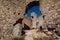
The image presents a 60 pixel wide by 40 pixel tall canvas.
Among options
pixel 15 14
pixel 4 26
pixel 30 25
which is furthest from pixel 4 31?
pixel 30 25

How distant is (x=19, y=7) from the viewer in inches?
403

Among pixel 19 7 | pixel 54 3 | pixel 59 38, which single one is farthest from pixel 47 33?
pixel 19 7

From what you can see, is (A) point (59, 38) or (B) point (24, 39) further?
(B) point (24, 39)

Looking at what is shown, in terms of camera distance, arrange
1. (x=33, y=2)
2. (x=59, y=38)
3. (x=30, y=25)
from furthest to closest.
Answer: (x=30, y=25) < (x=33, y=2) < (x=59, y=38)

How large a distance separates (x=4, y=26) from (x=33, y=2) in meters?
2.11

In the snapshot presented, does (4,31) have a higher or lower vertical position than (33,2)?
lower

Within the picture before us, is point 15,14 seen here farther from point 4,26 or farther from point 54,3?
point 54,3


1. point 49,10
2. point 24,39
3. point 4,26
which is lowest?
point 24,39

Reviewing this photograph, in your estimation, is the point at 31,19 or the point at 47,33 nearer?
the point at 47,33

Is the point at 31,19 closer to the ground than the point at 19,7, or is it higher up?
closer to the ground

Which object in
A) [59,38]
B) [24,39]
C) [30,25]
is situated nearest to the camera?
[59,38]

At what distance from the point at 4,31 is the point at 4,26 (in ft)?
0.84

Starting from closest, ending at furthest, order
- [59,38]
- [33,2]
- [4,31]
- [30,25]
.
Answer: [59,38], [4,31], [33,2], [30,25]

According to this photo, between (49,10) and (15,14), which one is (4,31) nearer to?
(15,14)
